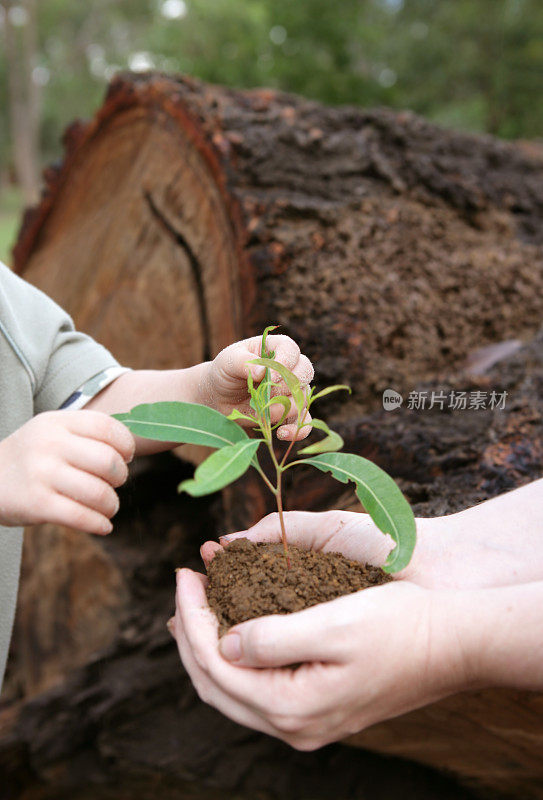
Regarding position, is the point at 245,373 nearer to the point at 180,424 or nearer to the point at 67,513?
the point at 180,424

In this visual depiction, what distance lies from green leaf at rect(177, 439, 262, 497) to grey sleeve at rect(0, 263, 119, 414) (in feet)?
1.77

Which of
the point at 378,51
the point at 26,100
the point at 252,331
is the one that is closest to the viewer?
the point at 252,331

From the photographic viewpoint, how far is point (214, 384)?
39.8 inches

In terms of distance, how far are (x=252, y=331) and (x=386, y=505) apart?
29.5 inches

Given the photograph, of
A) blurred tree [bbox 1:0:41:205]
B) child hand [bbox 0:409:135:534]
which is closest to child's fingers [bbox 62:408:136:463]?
child hand [bbox 0:409:135:534]

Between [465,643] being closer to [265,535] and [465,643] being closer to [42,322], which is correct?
[265,535]

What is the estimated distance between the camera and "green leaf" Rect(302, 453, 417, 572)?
80 centimetres

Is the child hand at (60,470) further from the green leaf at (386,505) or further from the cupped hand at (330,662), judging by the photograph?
the green leaf at (386,505)

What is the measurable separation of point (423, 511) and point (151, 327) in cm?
97

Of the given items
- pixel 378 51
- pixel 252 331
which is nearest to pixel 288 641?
pixel 252 331

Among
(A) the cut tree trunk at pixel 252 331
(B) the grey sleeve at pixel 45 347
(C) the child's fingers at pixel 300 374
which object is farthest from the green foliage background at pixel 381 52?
(C) the child's fingers at pixel 300 374

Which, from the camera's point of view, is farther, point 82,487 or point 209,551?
point 209,551

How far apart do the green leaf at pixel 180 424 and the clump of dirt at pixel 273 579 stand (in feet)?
0.59

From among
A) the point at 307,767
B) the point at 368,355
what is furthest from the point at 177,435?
the point at 307,767
